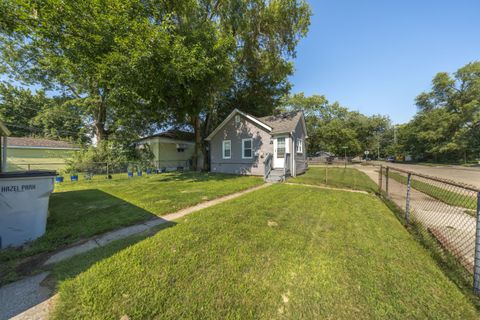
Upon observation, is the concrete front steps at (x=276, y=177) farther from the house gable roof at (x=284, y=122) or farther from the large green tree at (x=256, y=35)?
the large green tree at (x=256, y=35)

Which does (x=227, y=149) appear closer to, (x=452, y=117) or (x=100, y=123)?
(x=100, y=123)

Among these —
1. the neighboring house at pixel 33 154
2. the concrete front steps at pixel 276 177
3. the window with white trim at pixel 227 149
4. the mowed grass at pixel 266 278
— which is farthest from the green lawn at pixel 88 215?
the neighboring house at pixel 33 154

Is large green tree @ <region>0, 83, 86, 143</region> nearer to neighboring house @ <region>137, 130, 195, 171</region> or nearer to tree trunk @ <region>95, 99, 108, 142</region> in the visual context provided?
tree trunk @ <region>95, 99, 108, 142</region>

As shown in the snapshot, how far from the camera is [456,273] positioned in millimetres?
2334

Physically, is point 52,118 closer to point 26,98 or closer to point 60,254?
point 26,98

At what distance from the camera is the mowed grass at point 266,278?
172cm

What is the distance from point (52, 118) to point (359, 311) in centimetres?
3858

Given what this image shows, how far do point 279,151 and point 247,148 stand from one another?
90.5 inches

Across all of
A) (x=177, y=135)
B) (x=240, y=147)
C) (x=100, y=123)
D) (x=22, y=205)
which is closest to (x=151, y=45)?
(x=22, y=205)

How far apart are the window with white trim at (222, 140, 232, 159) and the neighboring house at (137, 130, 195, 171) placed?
20.5 feet

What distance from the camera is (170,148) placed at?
1658 cm

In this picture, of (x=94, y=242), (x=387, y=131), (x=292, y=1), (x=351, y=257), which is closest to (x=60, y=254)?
(x=94, y=242)

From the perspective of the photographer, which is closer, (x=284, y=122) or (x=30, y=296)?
(x=30, y=296)

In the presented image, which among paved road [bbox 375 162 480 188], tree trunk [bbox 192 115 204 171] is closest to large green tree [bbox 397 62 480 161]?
→ paved road [bbox 375 162 480 188]
